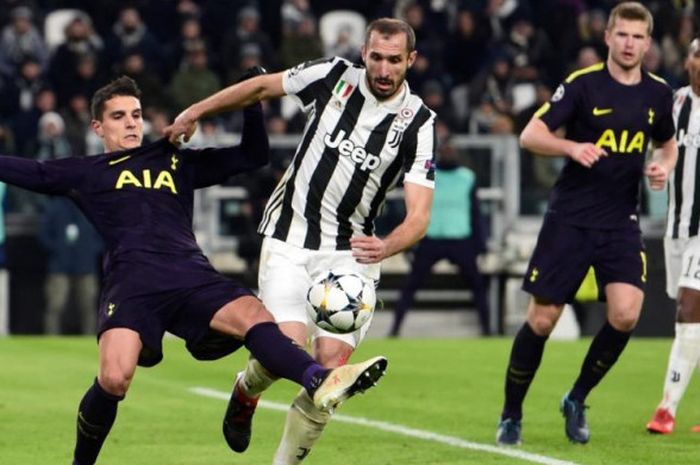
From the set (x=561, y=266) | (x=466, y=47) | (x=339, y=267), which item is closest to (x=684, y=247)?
(x=561, y=266)

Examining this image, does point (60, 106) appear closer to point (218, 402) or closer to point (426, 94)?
point (426, 94)

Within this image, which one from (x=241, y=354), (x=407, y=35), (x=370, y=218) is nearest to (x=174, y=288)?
(x=370, y=218)

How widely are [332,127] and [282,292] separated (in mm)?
807

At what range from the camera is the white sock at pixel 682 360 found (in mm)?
10250

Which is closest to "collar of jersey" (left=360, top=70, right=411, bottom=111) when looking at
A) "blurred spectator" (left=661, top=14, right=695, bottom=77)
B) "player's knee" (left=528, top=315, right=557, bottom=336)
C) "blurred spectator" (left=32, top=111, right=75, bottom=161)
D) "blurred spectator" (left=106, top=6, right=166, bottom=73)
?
"player's knee" (left=528, top=315, right=557, bottom=336)

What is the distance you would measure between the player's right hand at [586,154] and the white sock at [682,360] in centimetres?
167

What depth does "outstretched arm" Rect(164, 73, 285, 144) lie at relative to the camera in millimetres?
8125

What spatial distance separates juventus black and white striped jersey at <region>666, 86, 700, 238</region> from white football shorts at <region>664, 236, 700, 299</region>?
54 mm

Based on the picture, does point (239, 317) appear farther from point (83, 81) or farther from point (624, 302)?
point (83, 81)

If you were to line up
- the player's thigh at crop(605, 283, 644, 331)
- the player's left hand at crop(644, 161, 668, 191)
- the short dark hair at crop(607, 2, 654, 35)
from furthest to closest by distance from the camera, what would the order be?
the player's thigh at crop(605, 283, 644, 331) < the short dark hair at crop(607, 2, 654, 35) < the player's left hand at crop(644, 161, 668, 191)

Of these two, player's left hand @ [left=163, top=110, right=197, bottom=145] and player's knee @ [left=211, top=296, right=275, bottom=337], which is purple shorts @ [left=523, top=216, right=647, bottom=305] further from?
player's left hand @ [left=163, top=110, right=197, bottom=145]

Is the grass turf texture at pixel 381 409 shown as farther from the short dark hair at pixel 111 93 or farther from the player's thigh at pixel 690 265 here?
the short dark hair at pixel 111 93

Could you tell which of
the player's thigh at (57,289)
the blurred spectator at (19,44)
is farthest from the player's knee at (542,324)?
the blurred spectator at (19,44)

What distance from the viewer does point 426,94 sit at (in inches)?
793
